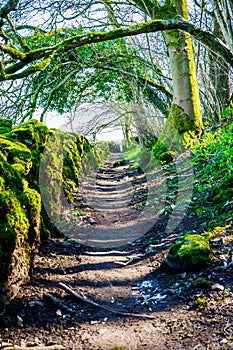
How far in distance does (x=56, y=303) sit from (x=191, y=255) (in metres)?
1.53

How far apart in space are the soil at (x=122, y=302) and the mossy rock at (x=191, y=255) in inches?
3.8

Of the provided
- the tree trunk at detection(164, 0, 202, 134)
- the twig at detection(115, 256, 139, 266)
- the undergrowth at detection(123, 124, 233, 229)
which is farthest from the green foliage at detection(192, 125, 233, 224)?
the tree trunk at detection(164, 0, 202, 134)

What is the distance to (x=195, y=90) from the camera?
9.13m

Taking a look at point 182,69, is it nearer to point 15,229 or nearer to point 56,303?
point 15,229

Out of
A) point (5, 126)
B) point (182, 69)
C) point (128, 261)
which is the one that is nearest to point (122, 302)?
point (128, 261)

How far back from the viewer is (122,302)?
10.9 ft

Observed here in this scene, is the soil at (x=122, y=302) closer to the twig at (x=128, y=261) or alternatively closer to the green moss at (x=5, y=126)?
the twig at (x=128, y=261)

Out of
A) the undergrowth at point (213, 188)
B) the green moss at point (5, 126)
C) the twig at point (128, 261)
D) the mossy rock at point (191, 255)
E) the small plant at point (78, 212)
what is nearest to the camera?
the mossy rock at point (191, 255)

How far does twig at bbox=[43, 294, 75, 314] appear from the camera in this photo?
118 inches

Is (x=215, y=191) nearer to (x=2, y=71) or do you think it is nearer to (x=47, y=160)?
(x=47, y=160)

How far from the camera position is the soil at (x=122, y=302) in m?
2.49

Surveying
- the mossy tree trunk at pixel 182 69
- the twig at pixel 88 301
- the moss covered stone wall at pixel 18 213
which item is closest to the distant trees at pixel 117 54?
the mossy tree trunk at pixel 182 69

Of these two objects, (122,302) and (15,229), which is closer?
(15,229)

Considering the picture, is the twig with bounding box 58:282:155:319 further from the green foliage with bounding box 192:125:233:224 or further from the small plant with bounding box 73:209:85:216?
the small plant with bounding box 73:209:85:216
